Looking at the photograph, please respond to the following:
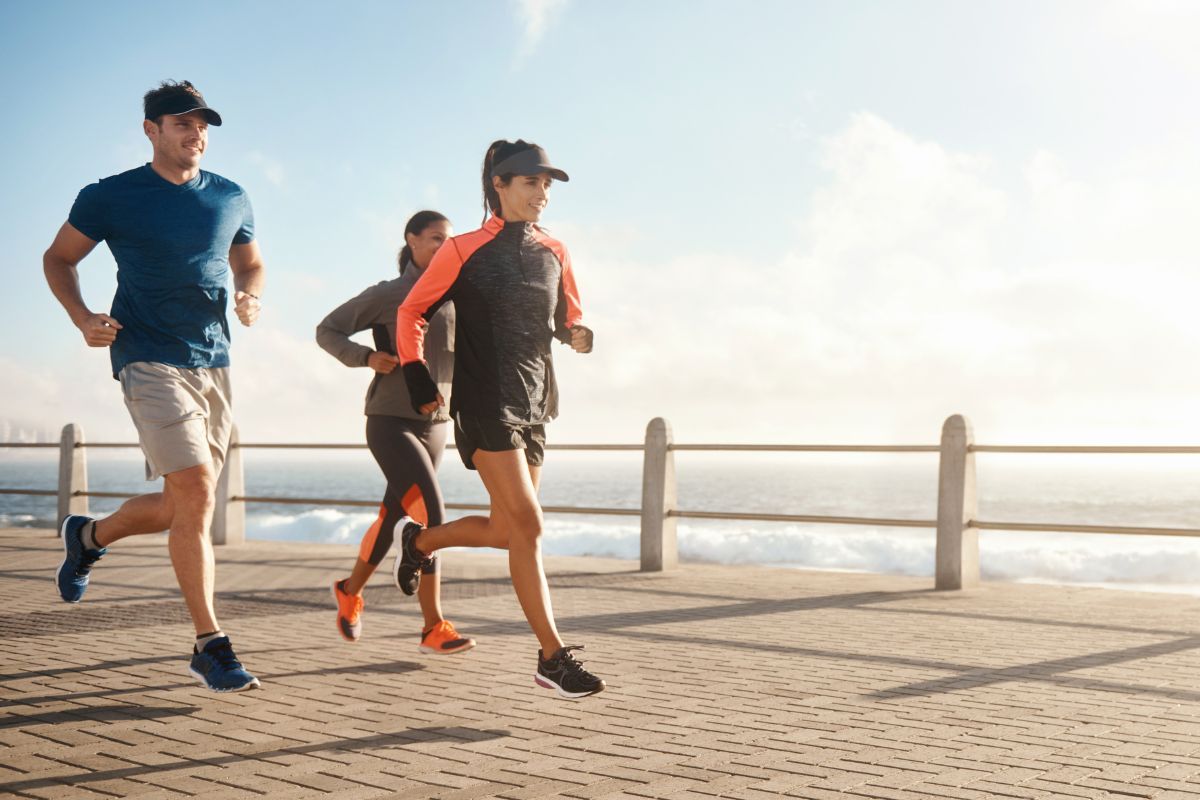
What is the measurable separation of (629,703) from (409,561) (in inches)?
53.3

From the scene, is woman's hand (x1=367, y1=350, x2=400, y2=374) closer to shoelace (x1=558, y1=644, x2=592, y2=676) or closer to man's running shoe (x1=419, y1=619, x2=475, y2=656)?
man's running shoe (x1=419, y1=619, x2=475, y2=656)

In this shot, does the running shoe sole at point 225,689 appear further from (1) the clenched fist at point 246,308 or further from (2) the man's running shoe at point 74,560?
(1) the clenched fist at point 246,308

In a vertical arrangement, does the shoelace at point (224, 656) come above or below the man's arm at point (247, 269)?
below

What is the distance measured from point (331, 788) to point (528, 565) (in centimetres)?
142

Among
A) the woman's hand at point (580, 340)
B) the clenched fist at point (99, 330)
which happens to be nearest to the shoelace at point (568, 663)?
the woman's hand at point (580, 340)

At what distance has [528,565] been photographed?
4828 millimetres

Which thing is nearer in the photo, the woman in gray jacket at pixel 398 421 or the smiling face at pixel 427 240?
the woman in gray jacket at pixel 398 421

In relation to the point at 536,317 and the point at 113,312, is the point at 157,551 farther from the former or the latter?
the point at 536,317

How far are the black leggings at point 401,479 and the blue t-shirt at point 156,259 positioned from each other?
1.18 metres

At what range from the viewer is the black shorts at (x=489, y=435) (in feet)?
15.6

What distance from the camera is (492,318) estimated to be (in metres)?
4.76

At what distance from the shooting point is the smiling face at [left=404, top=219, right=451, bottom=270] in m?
6.15

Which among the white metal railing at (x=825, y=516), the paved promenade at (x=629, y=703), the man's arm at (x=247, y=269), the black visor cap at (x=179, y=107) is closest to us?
the paved promenade at (x=629, y=703)

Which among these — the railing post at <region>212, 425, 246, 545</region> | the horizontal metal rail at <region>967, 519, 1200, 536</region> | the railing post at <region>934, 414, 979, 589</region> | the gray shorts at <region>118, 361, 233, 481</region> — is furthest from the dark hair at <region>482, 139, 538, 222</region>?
the railing post at <region>212, 425, 246, 545</region>
